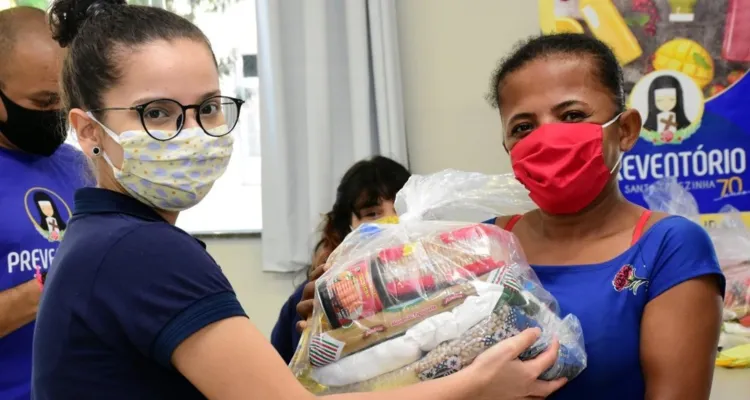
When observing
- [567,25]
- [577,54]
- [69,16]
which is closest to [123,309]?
[69,16]

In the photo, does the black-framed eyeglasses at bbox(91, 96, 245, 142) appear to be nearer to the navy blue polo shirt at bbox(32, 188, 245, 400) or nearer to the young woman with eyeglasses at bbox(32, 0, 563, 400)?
the young woman with eyeglasses at bbox(32, 0, 563, 400)

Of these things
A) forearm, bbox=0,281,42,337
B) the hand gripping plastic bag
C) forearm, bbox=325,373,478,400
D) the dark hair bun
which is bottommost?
forearm, bbox=0,281,42,337

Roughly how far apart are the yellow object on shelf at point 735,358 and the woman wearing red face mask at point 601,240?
1034mm


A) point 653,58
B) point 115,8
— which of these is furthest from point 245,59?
point 115,8

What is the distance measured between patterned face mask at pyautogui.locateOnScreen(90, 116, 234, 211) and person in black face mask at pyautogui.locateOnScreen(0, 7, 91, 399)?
2.32ft

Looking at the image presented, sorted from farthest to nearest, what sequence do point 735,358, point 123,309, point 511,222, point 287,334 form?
point 735,358 → point 287,334 → point 511,222 → point 123,309

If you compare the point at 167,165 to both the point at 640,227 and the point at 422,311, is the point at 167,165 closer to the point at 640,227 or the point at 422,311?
the point at 422,311

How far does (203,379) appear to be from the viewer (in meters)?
0.81

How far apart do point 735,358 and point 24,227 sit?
1.93m

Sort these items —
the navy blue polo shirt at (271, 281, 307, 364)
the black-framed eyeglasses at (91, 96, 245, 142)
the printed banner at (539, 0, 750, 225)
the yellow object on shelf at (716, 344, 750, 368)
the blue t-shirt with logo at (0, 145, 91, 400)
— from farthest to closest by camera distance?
the printed banner at (539, 0, 750, 225)
the yellow object on shelf at (716, 344, 750, 368)
the blue t-shirt with logo at (0, 145, 91, 400)
the navy blue polo shirt at (271, 281, 307, 364)
the black-framed eyeglasses at (91, 96, 245, 142)

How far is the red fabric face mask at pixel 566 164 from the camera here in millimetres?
1156

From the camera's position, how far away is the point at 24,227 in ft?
5.44

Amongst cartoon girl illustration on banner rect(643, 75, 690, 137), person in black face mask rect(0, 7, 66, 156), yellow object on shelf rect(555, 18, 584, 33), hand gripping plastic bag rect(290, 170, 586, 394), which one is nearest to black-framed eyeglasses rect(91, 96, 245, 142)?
hand gripping plastic bag rect(290, 170, 586, 394)

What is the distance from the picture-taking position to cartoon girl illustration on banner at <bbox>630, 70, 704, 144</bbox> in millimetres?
2146
